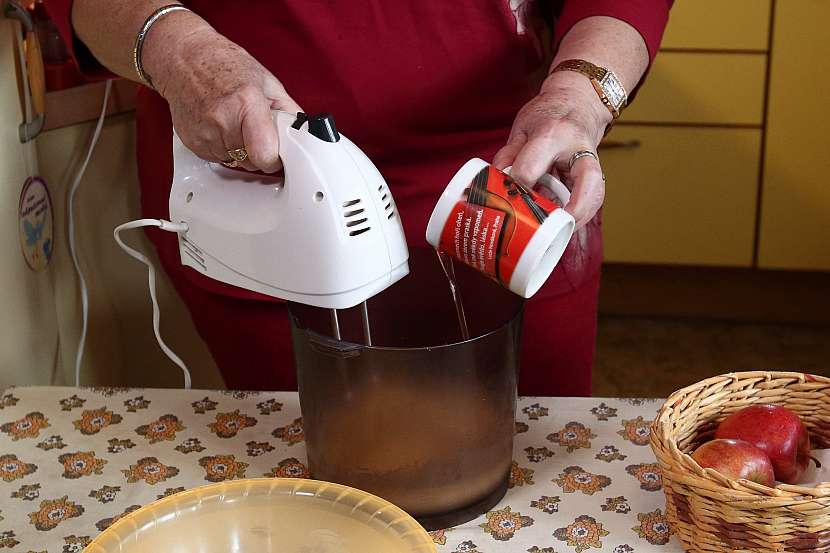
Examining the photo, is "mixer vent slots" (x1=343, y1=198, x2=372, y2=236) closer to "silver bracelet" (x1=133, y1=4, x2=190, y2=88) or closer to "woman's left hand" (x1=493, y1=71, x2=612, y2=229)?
"woman's left hand" (x1=493, y1=71, x2=612, y2=229)

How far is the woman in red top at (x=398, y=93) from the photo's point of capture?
82cm

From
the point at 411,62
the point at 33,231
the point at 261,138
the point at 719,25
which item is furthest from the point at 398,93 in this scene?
the point at 719,25

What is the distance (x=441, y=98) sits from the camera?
Answer: 41.8 inches

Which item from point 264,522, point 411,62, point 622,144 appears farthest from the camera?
point 622,144

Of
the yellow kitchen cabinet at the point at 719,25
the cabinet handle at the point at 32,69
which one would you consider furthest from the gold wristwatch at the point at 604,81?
the yellow kitchen cabinet at the point at 719,25

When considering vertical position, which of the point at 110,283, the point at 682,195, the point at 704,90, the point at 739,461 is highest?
the point at 739,461

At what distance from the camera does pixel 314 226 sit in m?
0.70

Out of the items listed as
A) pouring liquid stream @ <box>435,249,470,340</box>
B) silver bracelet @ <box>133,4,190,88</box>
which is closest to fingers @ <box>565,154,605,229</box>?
pouring liquid stream @ <box>435,249,470,340</box>

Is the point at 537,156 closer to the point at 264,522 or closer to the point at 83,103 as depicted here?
the point at 264,522

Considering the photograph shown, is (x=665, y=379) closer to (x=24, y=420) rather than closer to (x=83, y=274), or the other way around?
(x=83, y=274)

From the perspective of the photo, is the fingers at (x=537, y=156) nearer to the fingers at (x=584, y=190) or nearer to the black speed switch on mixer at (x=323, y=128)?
the fingers at (x=584, y=190)

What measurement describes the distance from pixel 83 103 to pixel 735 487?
94 centimetres

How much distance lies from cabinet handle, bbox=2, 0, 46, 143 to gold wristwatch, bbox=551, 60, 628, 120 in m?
0.57

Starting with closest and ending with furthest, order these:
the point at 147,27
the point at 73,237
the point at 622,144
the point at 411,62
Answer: the point at 147,27 < the point at 411,62 < the point at 73,237 < the point at 622,144
